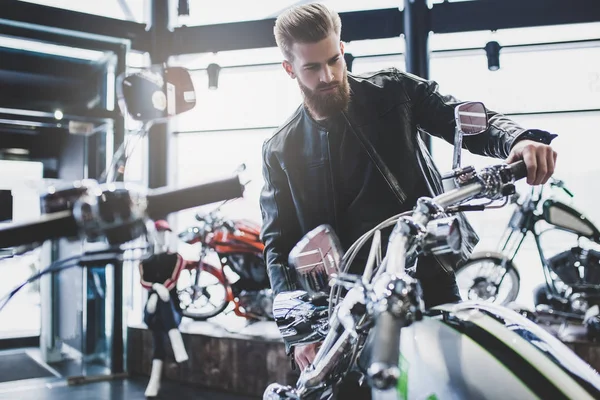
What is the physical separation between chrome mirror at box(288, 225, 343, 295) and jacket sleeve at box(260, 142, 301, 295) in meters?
0.53

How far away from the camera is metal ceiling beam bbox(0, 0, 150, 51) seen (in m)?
4.40

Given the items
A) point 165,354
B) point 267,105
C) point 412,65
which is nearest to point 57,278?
point 165,354

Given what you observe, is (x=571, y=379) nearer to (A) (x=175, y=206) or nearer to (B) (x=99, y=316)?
(A) (x=175, y=206)

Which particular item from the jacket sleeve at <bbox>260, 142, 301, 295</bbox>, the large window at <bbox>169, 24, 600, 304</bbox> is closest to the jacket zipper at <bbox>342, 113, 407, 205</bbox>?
the jacket sleeve at <bbox>260, 142, 301, 295</bbox>

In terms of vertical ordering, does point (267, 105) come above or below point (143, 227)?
above

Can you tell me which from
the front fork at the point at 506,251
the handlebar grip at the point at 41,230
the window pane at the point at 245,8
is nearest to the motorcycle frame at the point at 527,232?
the front fork at the point at 506,251

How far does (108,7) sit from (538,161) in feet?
15.3

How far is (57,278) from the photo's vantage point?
538 centimetres

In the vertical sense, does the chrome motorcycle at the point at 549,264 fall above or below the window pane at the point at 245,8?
below

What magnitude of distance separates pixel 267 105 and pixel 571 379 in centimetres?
407

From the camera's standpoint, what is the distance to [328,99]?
1.46 m

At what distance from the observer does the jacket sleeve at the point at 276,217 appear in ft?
5.03

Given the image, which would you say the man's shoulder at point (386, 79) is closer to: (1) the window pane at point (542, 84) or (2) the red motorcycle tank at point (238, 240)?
(1) the window pane at point (542, 84)

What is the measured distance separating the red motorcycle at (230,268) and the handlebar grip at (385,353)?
13.2 feet
